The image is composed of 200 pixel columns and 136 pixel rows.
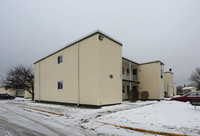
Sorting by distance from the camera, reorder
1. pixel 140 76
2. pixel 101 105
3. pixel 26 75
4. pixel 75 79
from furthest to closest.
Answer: pixel 26 75 < pixel 140 76 < pixel 75 79 < pixel 101 105

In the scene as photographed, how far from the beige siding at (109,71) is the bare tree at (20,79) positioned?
1829cm

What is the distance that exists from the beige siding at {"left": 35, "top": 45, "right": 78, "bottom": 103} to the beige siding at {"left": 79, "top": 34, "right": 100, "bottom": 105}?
912 mm

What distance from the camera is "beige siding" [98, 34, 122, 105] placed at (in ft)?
35.6

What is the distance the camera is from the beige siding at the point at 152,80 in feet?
61.0

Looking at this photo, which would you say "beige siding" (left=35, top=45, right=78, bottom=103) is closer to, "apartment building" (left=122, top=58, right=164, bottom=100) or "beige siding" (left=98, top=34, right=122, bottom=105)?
"beige siding" (left=98, top=34, right=122, bottom=105)

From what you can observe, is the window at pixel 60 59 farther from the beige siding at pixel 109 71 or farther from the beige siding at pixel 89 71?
the beige siding at pixel 109 71

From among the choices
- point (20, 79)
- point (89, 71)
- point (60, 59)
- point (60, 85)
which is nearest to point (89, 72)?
point (89, 71)

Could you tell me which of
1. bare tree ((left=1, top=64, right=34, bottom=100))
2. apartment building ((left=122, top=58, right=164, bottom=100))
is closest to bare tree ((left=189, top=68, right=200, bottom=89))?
apartment building ((left=122, top=58, right=164, bottom=100))

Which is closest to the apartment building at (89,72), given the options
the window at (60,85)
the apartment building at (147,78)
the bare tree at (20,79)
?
the window at (60,85)

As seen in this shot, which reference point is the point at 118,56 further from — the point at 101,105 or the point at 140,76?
the point at 140,76

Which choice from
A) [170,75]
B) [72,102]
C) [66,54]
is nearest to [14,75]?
[66,54]

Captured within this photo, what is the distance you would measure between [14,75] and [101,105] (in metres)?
22.3

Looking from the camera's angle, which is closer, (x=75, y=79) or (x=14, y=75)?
(x=75, y=79)

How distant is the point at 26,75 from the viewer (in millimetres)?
24688
